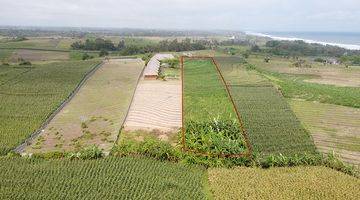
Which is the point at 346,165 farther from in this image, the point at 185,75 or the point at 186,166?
the point at 185,75

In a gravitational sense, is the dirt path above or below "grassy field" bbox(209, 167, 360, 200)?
above

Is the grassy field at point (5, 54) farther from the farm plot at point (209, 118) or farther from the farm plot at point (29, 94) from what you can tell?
the farm plot at point (209, 118)

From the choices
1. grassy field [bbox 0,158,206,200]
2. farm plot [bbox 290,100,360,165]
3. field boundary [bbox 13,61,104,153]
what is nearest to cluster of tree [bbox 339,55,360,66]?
farm plot [bbox 290,100,360,165]

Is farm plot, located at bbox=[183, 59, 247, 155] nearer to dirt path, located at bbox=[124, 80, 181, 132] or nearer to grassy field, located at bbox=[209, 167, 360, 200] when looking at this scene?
dirt path, located at bbox=[124, 80, 181, 132]

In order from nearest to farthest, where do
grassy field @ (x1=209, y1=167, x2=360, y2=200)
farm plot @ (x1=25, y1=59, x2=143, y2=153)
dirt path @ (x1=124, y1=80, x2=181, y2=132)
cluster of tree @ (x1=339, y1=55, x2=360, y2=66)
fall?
1. grassy field @ (x1=209, y1=167, x2=360, y2=200)
2. farm plot @ (x1=25, y1=59, x2=143, y2=153)
3. dirt path @ (x1=124, y1=80, x2=181, y2=132)
4. cluster of tree @ (x1=339, y1=55, x2=360, y2=66)

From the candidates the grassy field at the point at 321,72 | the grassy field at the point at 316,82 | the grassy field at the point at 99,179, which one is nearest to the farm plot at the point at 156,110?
the grassy field at the point at 99,179

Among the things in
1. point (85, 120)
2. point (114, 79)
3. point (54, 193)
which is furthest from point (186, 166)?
point (114, 79)
